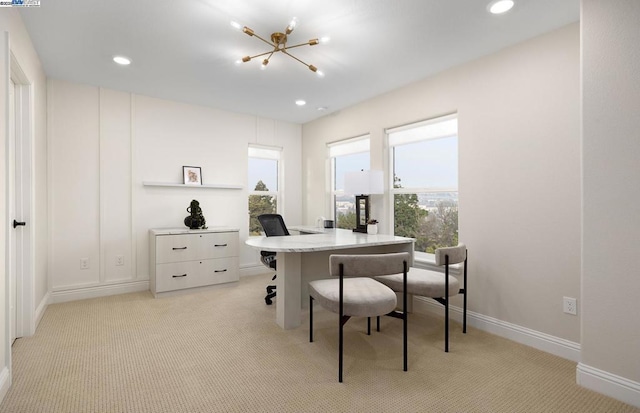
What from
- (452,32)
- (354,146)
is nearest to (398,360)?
(452,32)

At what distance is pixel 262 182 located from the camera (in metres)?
5.20

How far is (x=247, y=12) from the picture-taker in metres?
2.26

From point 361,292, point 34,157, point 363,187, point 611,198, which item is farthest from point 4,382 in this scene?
point 611,198

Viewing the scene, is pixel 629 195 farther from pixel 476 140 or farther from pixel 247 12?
pixel 247 12

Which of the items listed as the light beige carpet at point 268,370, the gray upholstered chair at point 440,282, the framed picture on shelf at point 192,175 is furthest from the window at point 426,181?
the framed picture on shelf at point 192,175

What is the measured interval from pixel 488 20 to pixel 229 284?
3.95m

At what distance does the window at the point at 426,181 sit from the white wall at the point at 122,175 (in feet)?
7.93

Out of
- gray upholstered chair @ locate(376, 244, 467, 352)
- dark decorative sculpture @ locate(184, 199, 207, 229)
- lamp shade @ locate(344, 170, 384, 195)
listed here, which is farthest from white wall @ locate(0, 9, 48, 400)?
lamp shade @ locate(344, 170, 384, 195)

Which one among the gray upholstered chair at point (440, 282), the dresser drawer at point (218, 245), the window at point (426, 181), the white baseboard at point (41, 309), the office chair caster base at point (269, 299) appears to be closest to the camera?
the gray upholstered chair at point (440, 282)

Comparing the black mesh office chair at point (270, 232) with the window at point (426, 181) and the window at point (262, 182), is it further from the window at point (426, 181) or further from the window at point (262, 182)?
the window at point (426, 181)

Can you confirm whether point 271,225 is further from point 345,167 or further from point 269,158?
point 269,158

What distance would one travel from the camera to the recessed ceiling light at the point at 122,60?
2978mm

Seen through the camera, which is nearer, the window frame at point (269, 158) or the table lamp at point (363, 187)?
the table lamp at point (363, 187)

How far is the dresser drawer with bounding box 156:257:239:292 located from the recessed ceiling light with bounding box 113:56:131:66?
7.16 ft
